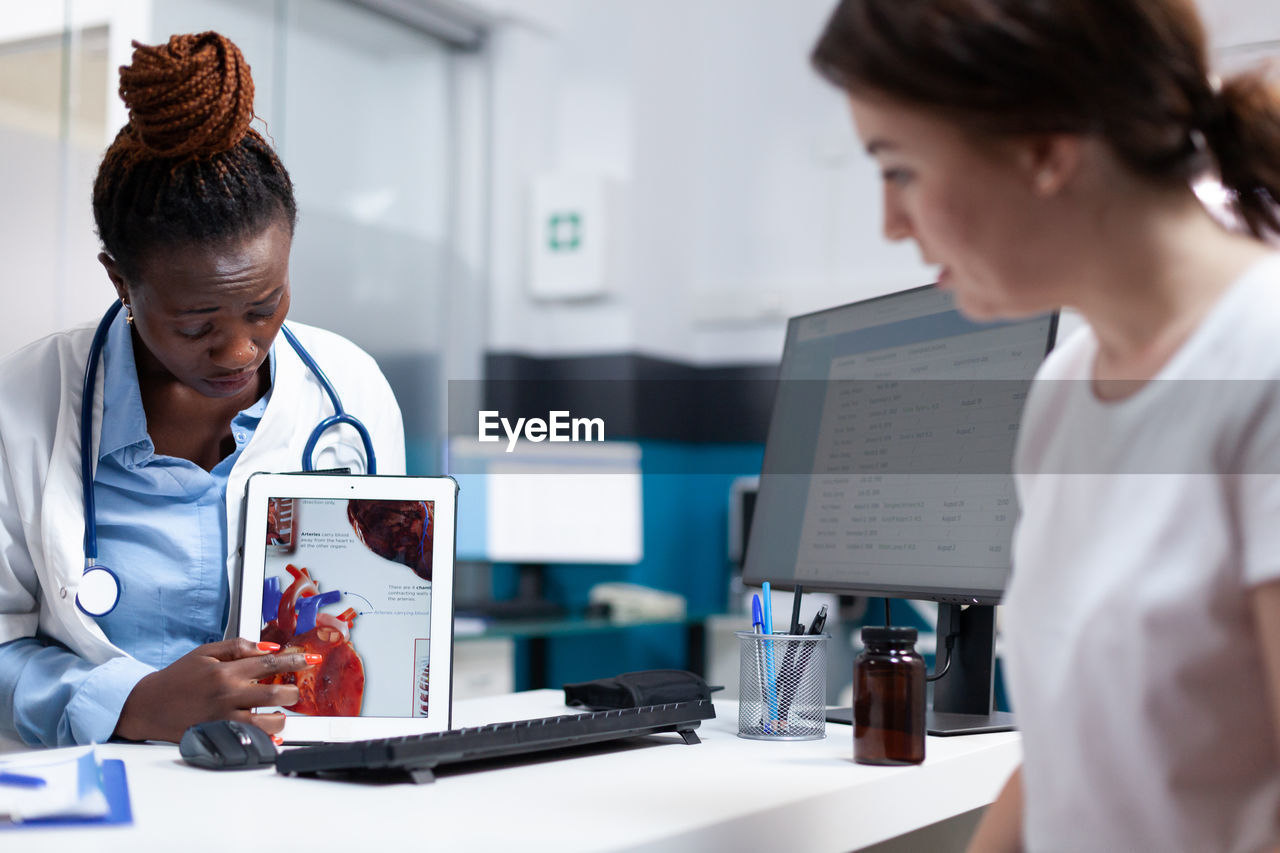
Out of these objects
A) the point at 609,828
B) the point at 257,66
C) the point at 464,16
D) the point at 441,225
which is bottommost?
the point at 609,828

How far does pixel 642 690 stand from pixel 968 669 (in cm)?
33

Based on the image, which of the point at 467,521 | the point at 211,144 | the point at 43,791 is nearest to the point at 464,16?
the point at 467,521

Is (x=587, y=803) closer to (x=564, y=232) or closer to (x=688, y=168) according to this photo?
(x=564, y=232)

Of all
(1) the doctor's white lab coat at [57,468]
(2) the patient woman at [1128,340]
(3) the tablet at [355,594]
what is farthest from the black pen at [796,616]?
(1) the doctor's white lab coat at [57,468]

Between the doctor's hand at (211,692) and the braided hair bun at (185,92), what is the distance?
0.49 meters

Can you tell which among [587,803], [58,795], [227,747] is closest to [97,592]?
[227,747]

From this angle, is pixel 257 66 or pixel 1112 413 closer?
pixel 1112 413

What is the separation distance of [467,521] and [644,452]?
80 cm

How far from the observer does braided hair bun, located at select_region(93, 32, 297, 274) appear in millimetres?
1146

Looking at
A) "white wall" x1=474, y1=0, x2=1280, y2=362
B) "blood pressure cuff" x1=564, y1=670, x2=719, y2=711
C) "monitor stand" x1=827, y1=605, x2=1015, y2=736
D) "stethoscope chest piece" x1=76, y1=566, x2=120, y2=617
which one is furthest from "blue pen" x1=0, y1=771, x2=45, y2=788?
"white wall" x1=474, y1=0, x2=1280, y2=362

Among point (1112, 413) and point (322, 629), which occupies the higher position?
point (1112, 413)

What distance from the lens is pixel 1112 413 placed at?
0.67m

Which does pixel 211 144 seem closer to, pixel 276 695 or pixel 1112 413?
pixel 276 695

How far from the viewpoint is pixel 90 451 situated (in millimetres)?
1201
